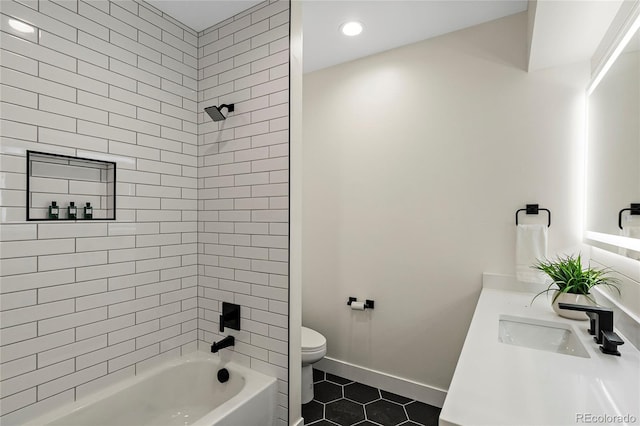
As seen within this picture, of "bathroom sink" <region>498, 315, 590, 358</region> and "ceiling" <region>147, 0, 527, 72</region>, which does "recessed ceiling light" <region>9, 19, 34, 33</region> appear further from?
"bathroom sink" <region>498, 315, 590, 358</region>

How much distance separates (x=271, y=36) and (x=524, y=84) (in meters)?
1.64

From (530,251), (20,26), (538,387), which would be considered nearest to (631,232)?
(530,251)

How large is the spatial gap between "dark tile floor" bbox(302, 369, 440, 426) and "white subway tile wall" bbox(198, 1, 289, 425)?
1.59ft

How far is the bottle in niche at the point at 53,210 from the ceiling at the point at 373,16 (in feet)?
4.38

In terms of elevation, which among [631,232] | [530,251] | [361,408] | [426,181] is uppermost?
[426,181]

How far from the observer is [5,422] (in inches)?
54.4

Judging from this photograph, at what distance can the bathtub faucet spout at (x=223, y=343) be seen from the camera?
1919 millimetres

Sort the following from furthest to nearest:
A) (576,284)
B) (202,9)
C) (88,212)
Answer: (202,9)
(88,212)
(576,284)

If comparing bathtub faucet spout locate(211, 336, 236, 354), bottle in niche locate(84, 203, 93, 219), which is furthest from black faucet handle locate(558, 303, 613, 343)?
bottle in niche locate(84, 203, 93, 219)

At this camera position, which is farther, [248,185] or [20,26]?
[248,185]

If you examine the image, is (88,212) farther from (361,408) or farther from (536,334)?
(536,334)

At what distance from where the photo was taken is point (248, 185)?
201 cm
